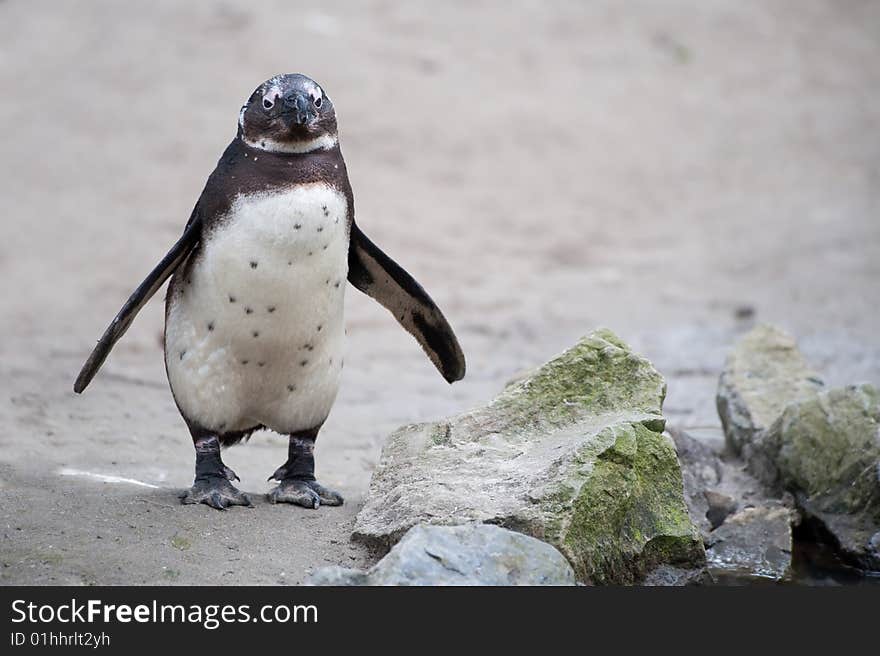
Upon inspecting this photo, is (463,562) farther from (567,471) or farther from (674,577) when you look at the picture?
(674,577)

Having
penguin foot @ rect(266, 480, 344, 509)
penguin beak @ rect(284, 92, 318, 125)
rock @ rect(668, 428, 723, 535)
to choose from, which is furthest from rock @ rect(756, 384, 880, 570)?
penguin beak @ rect(284, 92, 318, 125)

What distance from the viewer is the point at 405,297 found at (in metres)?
4.32

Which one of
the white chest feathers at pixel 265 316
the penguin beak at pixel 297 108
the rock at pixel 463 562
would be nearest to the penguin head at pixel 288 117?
the penguin beak at pixel 297 108

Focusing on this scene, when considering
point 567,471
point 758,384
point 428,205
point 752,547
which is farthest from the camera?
point 428,205

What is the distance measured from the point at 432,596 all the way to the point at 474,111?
338 inches

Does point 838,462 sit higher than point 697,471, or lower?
higher

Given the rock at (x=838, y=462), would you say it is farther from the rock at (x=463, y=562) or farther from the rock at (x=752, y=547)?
the rock at (x=463, y=562)

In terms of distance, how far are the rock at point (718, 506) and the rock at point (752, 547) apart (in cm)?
Result: 14

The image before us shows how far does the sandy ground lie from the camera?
4586mm

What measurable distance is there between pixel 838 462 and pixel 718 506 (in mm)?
453

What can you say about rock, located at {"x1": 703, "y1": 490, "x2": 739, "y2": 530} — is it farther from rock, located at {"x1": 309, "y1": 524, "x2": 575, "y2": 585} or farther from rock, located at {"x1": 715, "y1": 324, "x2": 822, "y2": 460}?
rock, located at {"x1": 309, "y1": 524, "x2": 575, "y2": 585}

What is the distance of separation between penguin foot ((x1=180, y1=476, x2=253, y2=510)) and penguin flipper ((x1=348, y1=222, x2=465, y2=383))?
796mm

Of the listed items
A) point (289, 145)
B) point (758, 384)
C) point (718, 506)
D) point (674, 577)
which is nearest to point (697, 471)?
point (718, 506)

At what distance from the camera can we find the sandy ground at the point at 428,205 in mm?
4586
